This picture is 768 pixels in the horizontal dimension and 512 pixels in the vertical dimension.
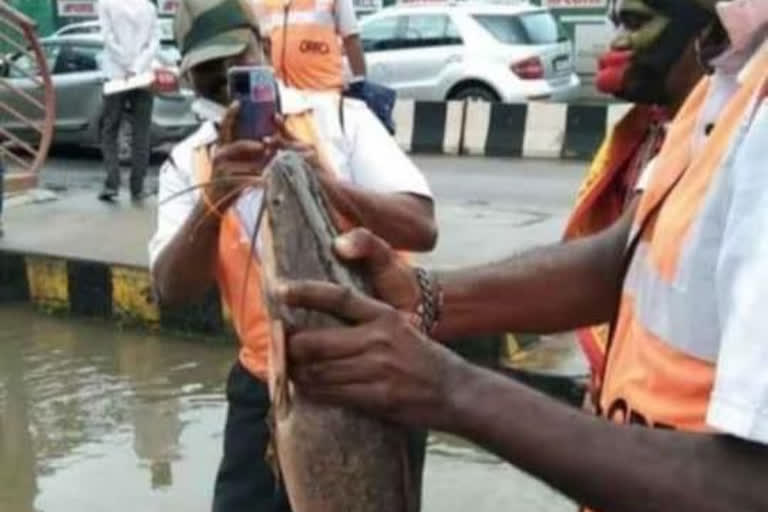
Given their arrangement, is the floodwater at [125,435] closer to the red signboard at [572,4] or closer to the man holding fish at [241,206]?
the man holding fish at [241,206]

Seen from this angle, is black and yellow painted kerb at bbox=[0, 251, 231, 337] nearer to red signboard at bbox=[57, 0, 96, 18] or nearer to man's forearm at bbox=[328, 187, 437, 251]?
man's forearm at bbox=[328, 187, 437, 251]

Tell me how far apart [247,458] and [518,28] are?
1421cm

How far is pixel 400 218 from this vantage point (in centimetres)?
318

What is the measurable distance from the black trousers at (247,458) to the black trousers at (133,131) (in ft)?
26.1

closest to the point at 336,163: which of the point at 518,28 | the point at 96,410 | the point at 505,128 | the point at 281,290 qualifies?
the point at 281,290

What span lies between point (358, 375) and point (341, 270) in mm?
165

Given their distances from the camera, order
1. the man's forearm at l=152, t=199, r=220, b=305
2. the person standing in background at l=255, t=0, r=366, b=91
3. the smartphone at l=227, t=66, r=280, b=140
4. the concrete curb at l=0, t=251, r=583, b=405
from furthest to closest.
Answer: the concrete curb at l=0, t=251, r=583, b=405
the person standing in background at l=255, t=0, r=366, b=91
the man's forearm at l=152, t=199, r=220, b=305
the smartphone at l=227, t=66, r=280, b=140

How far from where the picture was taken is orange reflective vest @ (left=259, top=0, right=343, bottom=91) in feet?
21.0

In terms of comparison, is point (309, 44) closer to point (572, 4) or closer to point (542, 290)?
point (542, 290)

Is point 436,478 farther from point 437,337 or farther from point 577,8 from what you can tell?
point 577,8

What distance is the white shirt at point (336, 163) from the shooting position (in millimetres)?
3279

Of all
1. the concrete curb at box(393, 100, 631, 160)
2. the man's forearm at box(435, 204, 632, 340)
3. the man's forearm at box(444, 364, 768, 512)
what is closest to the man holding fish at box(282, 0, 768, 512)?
the man's forearm at box(444, 364, 768, 512)

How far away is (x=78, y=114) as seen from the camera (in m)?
15.5

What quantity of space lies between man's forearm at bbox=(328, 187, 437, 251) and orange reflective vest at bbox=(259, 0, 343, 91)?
124 inches
